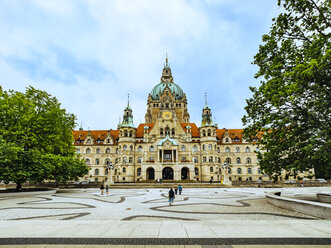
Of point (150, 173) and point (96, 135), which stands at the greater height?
point (96, 135)

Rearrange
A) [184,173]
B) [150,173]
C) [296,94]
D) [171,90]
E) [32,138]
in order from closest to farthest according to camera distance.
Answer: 1. [296,94]
2. [32,138]
3. [184,173]
4. [150,173]
5. [171,90]

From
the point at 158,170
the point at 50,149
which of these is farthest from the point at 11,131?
the point at 158,170

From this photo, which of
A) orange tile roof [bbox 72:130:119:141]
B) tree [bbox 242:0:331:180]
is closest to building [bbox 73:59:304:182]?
orange tile roof [bbox 72:130:119:141]

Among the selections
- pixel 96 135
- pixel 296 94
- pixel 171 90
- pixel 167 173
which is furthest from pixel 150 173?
pixel 296 94

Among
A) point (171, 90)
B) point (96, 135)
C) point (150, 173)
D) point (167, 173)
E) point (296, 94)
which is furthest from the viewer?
point (171, 90)

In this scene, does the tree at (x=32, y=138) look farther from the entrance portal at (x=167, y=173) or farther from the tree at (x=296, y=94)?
the entrance portal at (x=167, y=173)

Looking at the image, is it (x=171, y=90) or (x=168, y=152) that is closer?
(x=168, y=152)

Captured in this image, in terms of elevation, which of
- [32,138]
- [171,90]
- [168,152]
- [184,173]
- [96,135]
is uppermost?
[171,90]

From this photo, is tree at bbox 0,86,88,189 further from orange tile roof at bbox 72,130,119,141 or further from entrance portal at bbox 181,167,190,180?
orange tile roof at bbox 72,130,119,141

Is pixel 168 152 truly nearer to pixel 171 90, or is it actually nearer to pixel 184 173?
pixel 184 173

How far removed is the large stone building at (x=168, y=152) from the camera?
61.8 meters

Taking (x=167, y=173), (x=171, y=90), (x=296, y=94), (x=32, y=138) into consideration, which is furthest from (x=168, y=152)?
(x=296, y=94)

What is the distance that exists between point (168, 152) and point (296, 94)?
50.2 meters

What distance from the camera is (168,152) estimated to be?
63500mm
